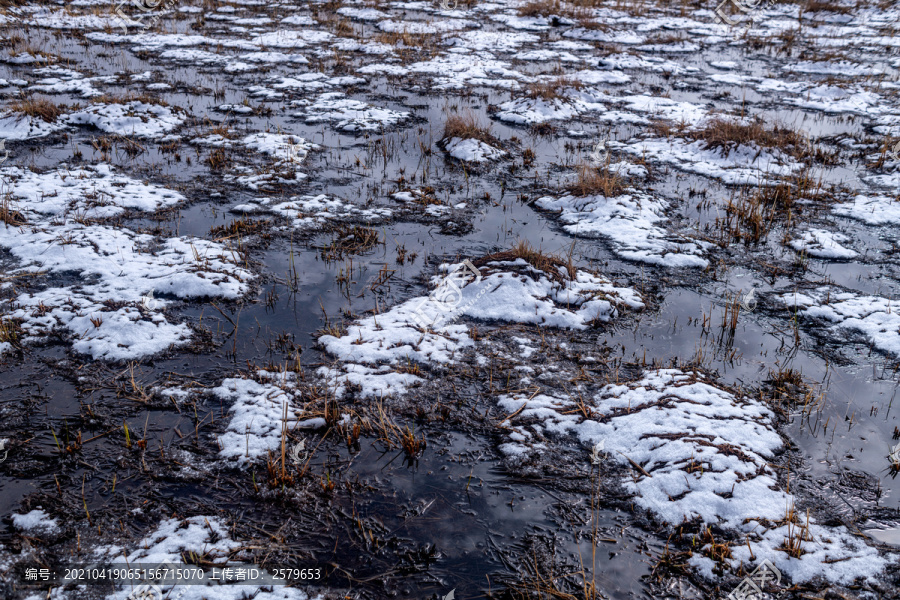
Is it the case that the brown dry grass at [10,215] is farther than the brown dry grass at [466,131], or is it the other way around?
the brown dry grass at [466,131]

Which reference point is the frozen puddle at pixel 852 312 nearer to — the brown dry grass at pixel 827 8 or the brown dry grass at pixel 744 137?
the brown dry grass at pixel 744 137

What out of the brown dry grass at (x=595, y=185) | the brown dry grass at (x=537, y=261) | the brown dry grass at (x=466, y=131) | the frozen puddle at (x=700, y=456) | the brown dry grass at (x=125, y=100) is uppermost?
the brown dry grass at (x=125, y=100)

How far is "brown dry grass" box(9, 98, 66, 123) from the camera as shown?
37.8 ft

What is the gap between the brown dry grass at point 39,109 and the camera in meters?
11.5

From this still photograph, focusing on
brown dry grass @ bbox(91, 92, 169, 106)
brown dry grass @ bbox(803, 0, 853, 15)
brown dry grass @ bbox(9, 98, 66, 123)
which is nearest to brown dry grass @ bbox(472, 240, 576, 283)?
brown dry grass @ bbox(91, 92, 169, 106)

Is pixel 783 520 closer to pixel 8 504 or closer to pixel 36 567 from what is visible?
pixel 36 567

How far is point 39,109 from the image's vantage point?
11.6 m

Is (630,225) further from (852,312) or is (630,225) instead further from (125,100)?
(125,100)

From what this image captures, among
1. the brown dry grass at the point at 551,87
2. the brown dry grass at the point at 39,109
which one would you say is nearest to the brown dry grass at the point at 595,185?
the brown dry grass at the point at 551,87

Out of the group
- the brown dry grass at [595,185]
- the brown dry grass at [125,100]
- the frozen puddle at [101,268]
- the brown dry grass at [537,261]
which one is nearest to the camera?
the frozen puddle at [101,268]

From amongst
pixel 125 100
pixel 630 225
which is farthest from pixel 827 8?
pixel 125 100

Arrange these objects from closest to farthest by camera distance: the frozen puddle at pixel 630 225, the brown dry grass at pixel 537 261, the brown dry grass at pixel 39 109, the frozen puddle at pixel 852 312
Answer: the frozen puddle at pixel 852 312 → the brown dry grass at pixel 537 261 → the frozen puddle at pixel 630 225 → the brown dry grass at pixel 39 109

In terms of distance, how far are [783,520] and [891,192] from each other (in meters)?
9.29

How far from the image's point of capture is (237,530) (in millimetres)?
3812
